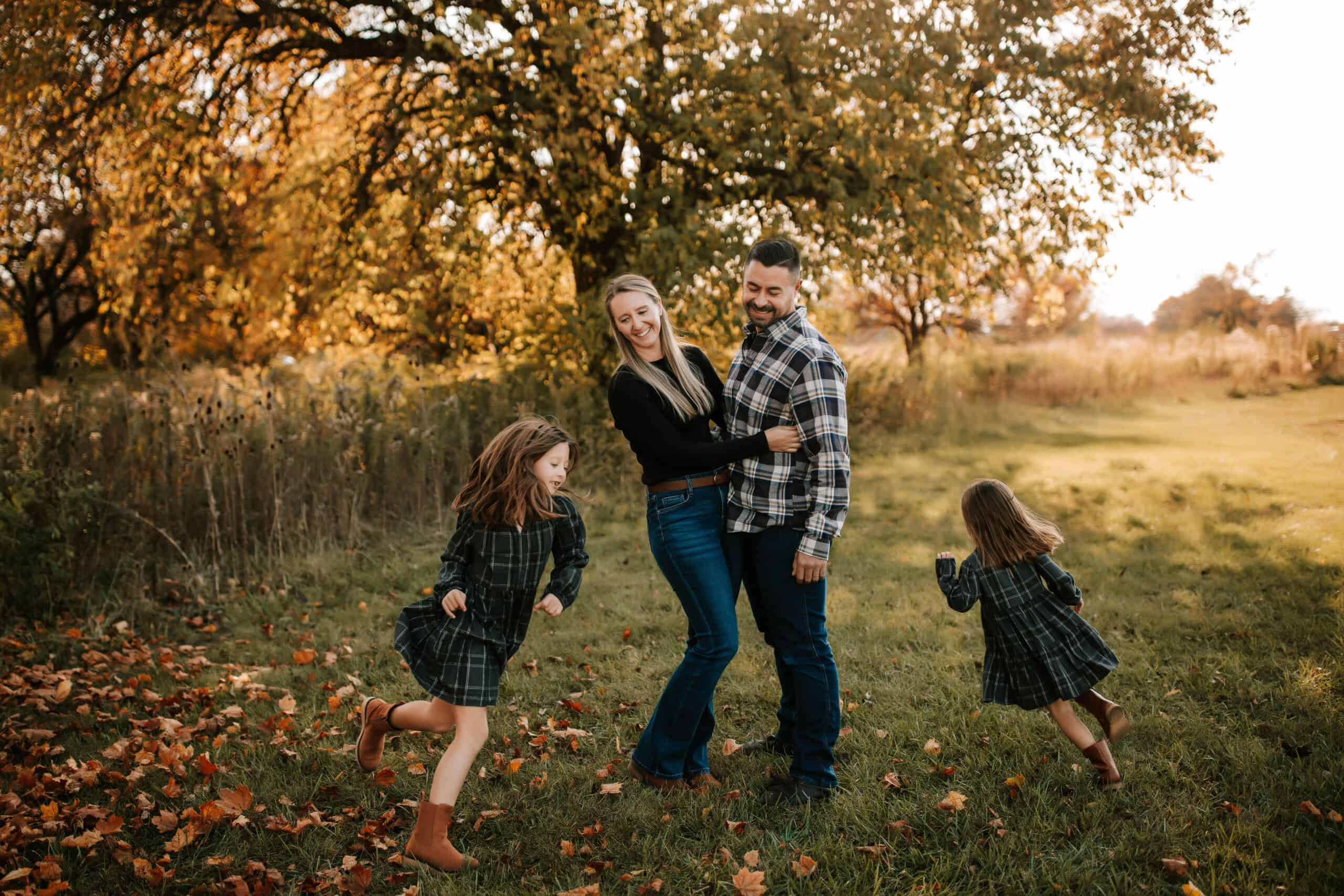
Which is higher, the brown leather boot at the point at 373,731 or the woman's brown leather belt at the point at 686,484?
the woman's brown leather belt at the point at 686,484

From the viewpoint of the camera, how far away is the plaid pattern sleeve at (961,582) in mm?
3424

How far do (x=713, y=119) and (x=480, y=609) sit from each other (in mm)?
6477

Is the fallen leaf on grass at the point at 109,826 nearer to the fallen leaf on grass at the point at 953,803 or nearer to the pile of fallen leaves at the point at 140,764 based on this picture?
the pile of fallen leaves at the point at 140,764

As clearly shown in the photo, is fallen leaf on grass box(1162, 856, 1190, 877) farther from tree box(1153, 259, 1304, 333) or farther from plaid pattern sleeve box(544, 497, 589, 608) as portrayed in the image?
tree box(1153, 259, 1304, 333)

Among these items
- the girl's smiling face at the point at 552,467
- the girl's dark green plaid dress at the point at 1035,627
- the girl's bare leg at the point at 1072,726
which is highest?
the girl's smiling face at the point at 552,467

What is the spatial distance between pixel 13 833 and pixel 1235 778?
4.50 metres

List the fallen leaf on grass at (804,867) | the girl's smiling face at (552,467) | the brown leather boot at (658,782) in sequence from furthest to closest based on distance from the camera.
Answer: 1. the brown leather boot at (658,782)
2. the girl's smiling face at (552,467)
3. the fallen leaf on grass at (804,867)

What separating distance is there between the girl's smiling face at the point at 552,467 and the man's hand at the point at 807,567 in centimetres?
88

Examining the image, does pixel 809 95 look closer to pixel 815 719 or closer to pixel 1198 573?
pixel 1198 573

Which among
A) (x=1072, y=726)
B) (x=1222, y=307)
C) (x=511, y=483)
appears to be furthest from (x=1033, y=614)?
(x=1222, y=307)

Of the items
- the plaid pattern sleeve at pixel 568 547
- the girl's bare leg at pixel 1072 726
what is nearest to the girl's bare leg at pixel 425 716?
the plaid pattern sleeve at pixel 568 547

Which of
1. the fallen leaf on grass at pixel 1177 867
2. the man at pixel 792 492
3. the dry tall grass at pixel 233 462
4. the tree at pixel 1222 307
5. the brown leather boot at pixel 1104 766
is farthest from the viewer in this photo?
the tree at pixel 1222 307

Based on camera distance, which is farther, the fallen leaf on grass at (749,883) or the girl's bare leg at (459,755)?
the girl's bare leg at (459,755)

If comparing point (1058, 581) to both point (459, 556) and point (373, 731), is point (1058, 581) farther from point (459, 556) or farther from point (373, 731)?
point (373, 731)
